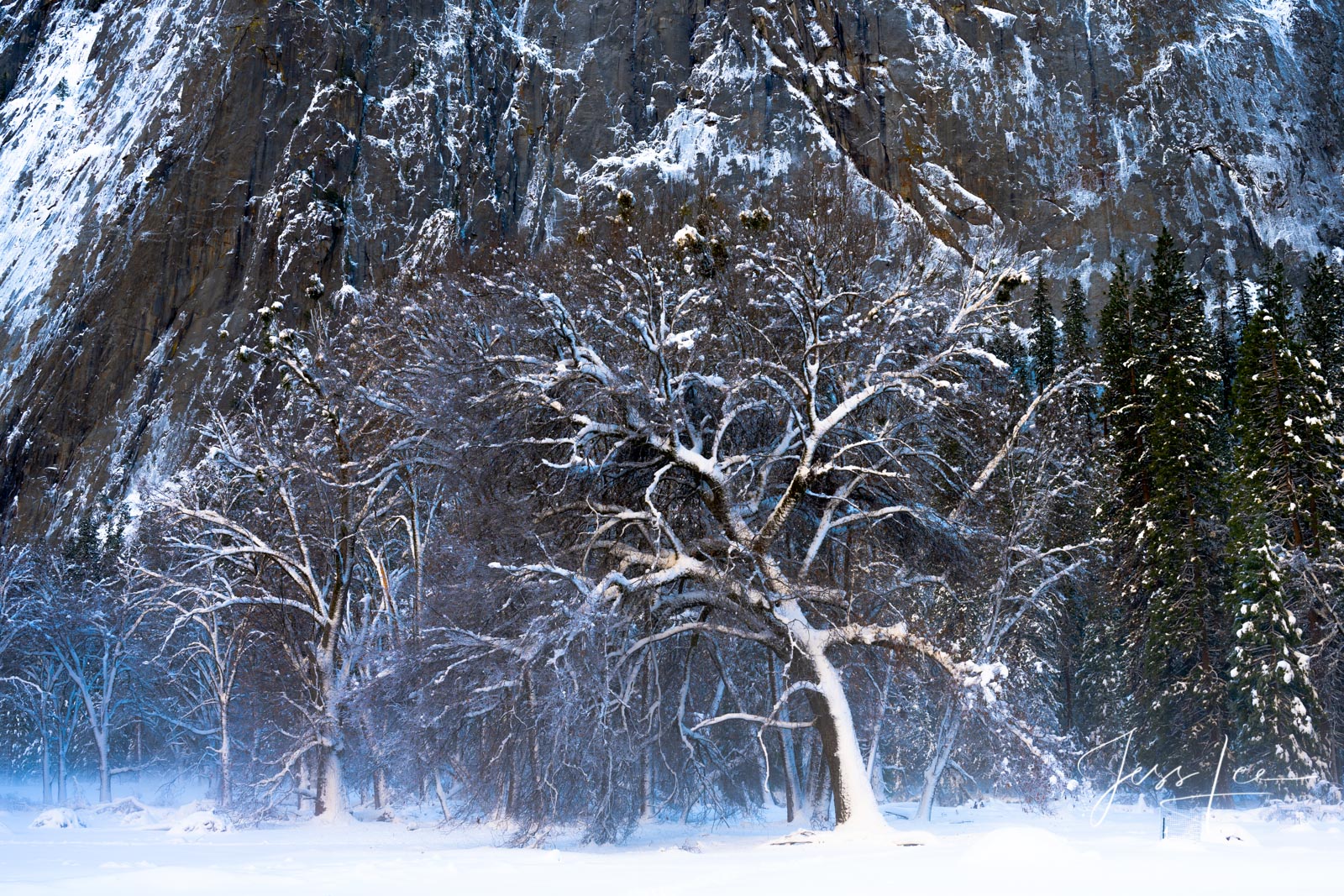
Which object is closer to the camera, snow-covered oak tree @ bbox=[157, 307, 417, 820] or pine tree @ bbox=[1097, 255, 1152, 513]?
snow-covered oak tree @ bbox=[157, 307, 417, 820]

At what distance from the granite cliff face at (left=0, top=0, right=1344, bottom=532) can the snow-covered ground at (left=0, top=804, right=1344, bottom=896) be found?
88.3 m

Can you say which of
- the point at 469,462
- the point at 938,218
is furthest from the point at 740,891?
the point at 938,218

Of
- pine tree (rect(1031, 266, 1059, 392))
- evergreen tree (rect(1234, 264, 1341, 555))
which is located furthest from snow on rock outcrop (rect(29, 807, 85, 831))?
pine tree (rect(1031, 266, 1059, 392))

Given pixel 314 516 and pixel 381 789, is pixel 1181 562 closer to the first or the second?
pixel 381 789

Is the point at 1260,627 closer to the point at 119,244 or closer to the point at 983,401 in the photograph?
the point at 983,401

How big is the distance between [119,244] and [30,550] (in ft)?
222

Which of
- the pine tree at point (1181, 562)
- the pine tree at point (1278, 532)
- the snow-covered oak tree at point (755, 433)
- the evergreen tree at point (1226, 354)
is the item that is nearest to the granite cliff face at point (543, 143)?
the evergreen tree at point (1226, 354)

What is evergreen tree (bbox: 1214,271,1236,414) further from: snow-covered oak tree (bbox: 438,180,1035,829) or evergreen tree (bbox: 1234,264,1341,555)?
snow-covered oak tree (bbox: 438,180,1035,829)

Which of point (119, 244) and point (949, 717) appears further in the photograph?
point (119, 244)

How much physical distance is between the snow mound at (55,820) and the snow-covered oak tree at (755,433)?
56.7ft

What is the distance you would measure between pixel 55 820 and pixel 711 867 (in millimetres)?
22619

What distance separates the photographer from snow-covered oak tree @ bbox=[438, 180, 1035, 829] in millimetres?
16578

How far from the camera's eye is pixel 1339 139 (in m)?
104

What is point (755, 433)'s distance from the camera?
65.6 feet
